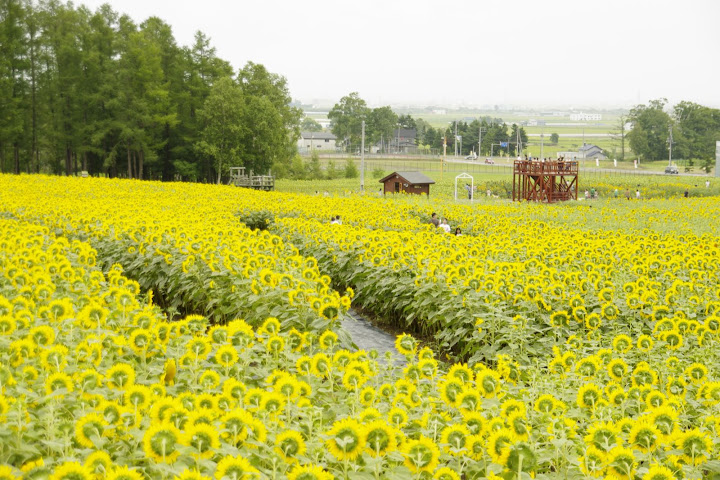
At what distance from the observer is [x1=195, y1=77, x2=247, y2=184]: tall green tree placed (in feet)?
168

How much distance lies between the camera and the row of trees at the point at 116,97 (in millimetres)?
49469

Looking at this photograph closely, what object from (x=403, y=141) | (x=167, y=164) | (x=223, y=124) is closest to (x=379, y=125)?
(x=403, y=141)

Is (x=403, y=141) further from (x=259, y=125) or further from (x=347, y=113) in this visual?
(x=259, y=125)

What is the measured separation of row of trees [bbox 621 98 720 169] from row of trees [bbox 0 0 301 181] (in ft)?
239

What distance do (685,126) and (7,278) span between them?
115952mm

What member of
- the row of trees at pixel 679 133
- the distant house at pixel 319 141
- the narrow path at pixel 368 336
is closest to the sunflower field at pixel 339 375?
the narrow path at pixel 368 336

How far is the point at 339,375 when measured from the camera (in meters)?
4.68

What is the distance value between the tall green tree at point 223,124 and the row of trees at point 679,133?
241 feet

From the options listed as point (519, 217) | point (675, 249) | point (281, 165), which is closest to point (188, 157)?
point (281, 165)

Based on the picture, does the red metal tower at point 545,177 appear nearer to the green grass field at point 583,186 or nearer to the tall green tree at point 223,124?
the green grass field at point 583,186

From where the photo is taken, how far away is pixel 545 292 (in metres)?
8.76

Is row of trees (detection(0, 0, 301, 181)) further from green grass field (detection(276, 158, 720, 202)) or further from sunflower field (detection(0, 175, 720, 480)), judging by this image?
sunflower field (detection(0, 175, 720, 480))

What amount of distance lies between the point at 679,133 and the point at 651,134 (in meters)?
4.18

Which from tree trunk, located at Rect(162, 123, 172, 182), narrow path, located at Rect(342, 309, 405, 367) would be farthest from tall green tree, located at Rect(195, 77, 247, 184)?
narrow path, located at Rect(342, 309, 405, 367)
